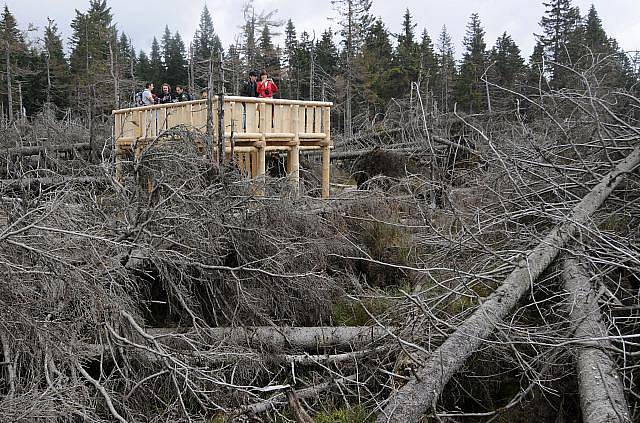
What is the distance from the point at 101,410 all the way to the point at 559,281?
4.23 m

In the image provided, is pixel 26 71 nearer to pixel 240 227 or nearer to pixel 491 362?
pixel 240 227

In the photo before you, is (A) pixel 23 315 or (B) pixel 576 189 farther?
(B) pixel 576 189

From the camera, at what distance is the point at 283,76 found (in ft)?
127

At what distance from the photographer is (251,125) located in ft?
32.0

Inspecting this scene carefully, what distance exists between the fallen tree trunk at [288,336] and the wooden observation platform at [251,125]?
2.33m

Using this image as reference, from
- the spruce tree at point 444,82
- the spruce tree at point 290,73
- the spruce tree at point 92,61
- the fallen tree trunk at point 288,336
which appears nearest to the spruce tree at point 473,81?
the spruce tree at point 444,82

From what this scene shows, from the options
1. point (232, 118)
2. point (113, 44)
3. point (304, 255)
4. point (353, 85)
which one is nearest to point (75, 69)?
point (113, 44)

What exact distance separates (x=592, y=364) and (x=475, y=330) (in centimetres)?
86

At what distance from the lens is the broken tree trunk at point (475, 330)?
12.9ft

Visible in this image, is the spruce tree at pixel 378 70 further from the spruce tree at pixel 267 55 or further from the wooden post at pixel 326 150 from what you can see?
the wooden post at pixel 326 150

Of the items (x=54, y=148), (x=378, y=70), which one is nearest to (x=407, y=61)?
(x=378, y=70)

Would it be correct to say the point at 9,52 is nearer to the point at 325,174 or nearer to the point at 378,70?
the point at 378,70

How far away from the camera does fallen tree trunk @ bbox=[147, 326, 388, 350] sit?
6.53 m

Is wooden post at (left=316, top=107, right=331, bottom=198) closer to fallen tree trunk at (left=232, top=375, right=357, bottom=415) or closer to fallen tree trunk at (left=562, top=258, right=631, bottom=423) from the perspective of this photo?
fallen tree trunk at (left=232, top=375, right=357, bottom=415)
